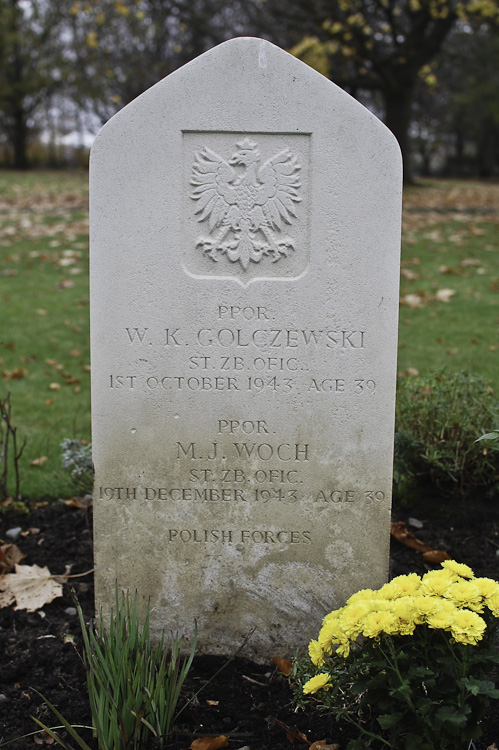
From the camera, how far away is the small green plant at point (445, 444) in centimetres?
392

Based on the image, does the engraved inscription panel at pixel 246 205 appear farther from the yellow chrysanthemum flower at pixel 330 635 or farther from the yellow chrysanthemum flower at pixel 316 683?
the yellow chrysanthemum flower at pixel 316 683

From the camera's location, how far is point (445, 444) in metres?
3.97

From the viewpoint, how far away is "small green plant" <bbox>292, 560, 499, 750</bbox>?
6.91 ft

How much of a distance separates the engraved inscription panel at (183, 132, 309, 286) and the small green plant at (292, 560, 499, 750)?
1.31 m

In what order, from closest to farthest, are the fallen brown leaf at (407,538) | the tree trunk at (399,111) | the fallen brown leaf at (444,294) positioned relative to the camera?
the fallen brown leaf at (407,538) → the fallen brown leaf at (444,294) → the tree trunk at (399,111)

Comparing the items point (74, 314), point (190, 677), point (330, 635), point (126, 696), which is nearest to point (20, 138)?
point (74, 314)

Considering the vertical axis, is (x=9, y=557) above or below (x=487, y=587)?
below

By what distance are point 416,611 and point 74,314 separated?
646 cm

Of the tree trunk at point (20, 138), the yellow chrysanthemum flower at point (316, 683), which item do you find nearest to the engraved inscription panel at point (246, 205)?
the yellow chrysanthemum flower at point (316, 683)

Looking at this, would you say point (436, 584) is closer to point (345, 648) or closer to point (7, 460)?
point (345, 648)

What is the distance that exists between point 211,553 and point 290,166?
162 centimetres

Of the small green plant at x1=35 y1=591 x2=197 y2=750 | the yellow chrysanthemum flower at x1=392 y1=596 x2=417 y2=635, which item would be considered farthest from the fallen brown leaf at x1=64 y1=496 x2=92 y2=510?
the yellow chrysanthemum flower at x1=392 y1=596 x2=417 y2=635

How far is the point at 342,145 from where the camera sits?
2.79m

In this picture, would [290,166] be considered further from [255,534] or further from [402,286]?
[402,286]
